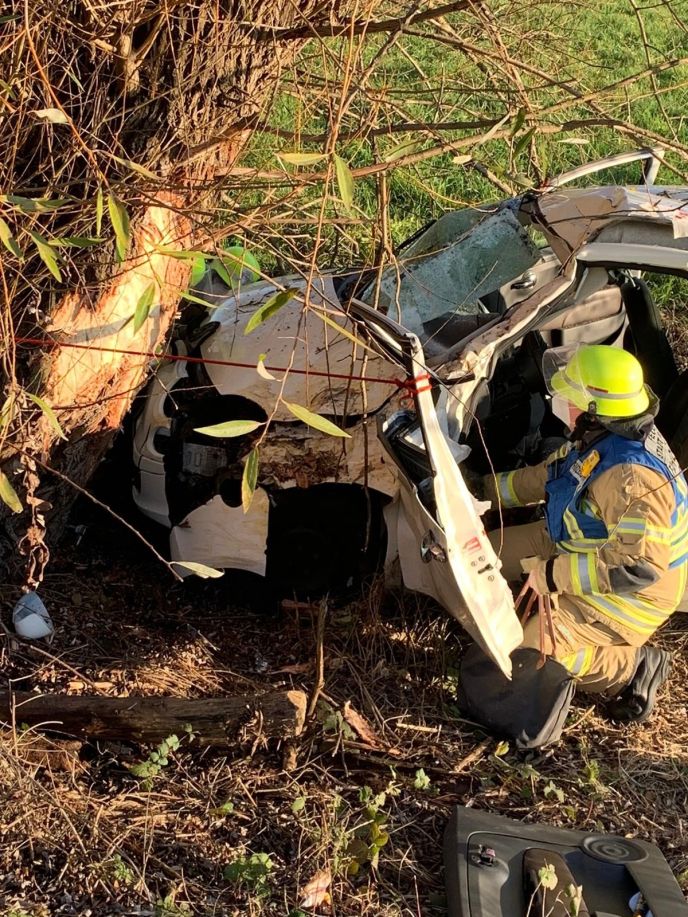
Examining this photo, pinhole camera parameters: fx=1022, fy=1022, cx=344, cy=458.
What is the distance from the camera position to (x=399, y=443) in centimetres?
371

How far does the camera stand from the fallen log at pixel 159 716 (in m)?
3.70

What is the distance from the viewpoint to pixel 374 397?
4277 millimetres

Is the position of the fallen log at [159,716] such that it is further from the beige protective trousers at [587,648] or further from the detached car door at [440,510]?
the beige protective trousers at [587,648]

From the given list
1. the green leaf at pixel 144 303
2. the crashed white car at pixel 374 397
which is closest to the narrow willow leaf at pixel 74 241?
the green leaf at pixel 144 303

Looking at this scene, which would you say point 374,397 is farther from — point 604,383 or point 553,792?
point 553,792

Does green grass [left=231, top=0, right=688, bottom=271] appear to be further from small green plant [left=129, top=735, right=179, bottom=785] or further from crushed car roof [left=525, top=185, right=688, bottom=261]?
small green plant [left=129, top=735, right=179, bottom=785]

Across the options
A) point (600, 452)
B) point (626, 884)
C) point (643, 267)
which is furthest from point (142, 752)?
point (643, 267)

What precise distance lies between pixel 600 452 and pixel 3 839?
2.73 m

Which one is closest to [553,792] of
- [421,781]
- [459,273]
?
[421,781]

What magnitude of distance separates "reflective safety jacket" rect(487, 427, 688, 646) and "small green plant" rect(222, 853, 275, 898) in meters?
1.72

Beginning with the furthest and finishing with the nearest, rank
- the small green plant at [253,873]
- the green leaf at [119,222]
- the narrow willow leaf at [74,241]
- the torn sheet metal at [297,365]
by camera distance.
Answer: the torn sheet metal at [297,365]
the small green plant at [253,873]
the narrow willow leaf at [74,241]
the green leaf at [119,222]

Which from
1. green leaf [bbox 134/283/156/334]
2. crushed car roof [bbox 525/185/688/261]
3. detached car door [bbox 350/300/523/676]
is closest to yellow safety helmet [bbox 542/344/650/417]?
crushed car roof [bbox 525/185/688/261]

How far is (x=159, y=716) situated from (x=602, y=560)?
188 cm

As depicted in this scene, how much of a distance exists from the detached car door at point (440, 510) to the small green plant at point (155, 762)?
113 cm
